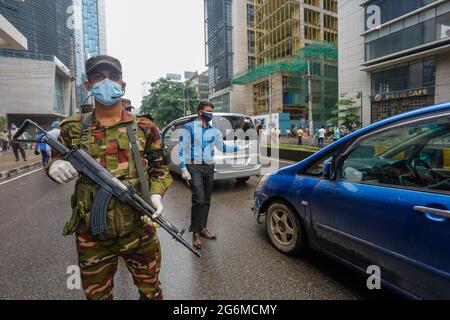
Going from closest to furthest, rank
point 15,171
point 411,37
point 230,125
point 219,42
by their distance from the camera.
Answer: point 230,125
point 15,171
point 411,37
point 219,42

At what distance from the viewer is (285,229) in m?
2.92

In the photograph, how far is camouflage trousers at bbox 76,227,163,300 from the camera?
1.56 meters

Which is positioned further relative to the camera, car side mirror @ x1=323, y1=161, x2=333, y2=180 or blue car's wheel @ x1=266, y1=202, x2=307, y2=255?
blue car's wheel @ x1=266, y1=202, x2=307, y2=255

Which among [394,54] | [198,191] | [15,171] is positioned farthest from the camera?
[394,54]

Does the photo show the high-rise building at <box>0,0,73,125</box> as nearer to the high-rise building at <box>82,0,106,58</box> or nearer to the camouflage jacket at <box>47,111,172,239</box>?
the camouflage jacket at <box>47,111,172,239</box>

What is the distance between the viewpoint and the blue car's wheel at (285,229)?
270cm

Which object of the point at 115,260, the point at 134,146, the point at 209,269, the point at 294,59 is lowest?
the point at 209,269

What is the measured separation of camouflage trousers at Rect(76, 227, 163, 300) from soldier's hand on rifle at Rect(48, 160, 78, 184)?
0.37 meters

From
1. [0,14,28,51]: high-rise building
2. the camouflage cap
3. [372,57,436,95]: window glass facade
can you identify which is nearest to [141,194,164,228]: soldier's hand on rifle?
the camouflage cap

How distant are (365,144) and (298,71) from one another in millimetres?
39794

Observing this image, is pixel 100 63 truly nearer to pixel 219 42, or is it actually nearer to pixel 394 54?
pixel 394 54

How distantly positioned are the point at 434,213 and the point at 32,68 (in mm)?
39507

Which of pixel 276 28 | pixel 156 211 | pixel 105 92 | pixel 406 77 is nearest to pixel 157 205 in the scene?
pixel 156 211
